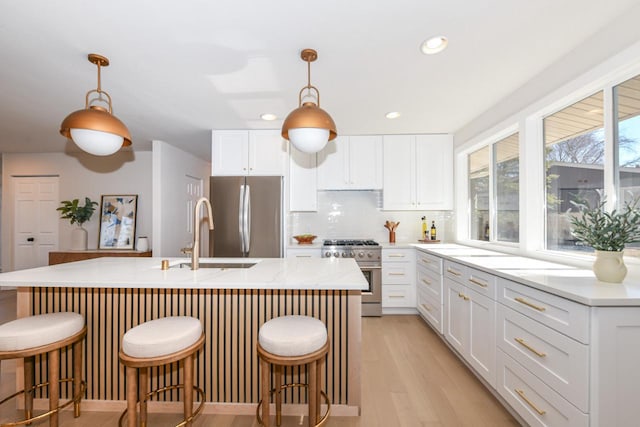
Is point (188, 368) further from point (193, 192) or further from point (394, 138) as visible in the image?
point (193, 192)

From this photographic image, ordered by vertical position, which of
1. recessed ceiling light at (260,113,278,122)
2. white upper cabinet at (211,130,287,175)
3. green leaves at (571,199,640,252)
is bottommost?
green leaves at (571,199,640,252)

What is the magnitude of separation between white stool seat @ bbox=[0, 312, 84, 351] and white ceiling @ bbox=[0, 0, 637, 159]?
1686mm

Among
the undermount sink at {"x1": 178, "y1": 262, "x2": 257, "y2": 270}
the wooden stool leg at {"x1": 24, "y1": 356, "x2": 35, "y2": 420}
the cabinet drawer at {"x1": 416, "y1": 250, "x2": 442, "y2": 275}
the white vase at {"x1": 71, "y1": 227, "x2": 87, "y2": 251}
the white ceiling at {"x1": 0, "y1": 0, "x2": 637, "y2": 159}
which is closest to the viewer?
the white ceiling at {"x1": 0, "y1": 0, "x2": 637, "y2": 159}

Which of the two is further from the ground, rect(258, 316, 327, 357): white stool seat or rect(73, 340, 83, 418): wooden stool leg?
rect(258, 316, 327, 357): white stool seat

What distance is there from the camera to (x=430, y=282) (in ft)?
10.1

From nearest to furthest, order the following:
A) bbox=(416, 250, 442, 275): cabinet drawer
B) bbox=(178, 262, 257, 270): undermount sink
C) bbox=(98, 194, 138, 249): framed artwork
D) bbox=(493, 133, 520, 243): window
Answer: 1. bbox=(178, 262, 257, 270): undermount sink
2. bbox=(493, 133, 520, 243): window
3. bbox=(416, 250, 442, 275): cabinet drawer
4. bbox=(98, 194, 138, 249): framed artwork

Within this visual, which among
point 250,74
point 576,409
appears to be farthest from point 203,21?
point 576,409

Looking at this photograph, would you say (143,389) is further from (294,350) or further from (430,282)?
(430,282)

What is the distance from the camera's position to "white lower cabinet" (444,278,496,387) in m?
1.92

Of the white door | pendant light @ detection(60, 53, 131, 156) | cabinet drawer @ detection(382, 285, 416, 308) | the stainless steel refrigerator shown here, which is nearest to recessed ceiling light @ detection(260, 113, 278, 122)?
the stainless steel refrigerator

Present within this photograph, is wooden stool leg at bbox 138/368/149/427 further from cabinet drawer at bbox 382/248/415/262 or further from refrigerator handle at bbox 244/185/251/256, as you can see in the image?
cabinet drawer at bbox 382/248/415/262

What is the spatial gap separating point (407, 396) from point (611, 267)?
145 centimetres

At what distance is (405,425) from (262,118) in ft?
10.2

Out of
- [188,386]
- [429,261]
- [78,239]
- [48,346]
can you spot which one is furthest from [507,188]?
[78,239]
